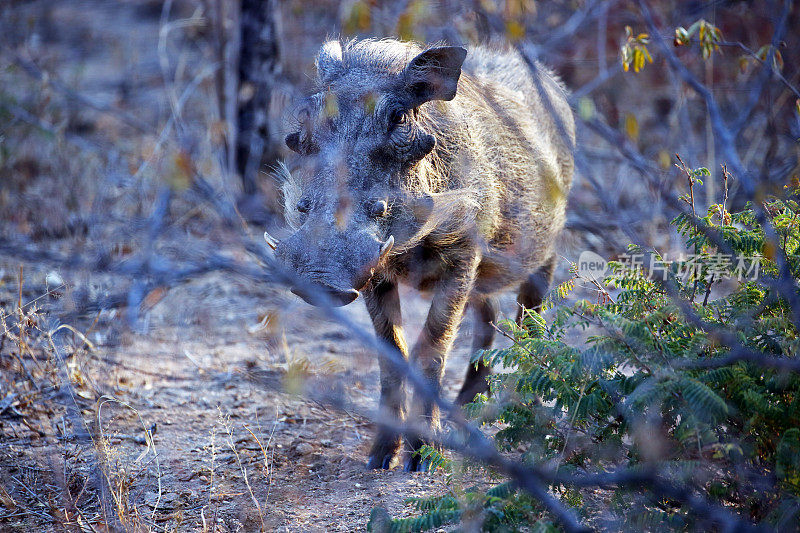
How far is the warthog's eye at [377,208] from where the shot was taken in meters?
2.67

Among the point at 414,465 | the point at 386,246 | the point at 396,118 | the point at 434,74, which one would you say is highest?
the point at 434,74

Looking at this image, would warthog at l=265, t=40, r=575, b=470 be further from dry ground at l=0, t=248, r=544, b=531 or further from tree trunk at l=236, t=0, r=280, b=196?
tree trunk at l=236, t=0, r=280, b=196

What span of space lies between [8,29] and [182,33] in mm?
2296

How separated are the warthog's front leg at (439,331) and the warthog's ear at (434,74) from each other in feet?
2.36

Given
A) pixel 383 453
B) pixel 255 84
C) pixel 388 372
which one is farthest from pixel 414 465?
pixel 255 84

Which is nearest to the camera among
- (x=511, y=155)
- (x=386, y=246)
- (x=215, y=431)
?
(x=386, y=246)

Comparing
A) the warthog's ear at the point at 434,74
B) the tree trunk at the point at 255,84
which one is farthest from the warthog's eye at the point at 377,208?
the tree trunk at the point at 255,84

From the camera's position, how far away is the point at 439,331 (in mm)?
3264

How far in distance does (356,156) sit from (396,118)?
0.27 meters

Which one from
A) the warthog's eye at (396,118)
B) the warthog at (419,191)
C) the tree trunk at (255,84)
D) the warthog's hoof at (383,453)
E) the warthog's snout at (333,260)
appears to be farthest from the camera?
the tree trunk at (255,84)

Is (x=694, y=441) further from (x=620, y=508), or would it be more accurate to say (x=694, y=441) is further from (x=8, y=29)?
(x=8, y=29)

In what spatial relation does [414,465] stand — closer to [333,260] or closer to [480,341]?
[480,341]

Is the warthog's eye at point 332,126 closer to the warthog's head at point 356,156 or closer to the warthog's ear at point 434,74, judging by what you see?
the warthog's head at point 356,156

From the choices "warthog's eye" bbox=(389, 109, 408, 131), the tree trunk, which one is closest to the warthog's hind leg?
"warthog's eye" bbox=(389, 109, 408, 131)
